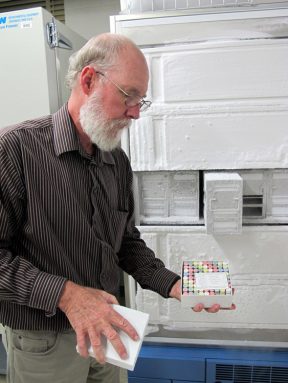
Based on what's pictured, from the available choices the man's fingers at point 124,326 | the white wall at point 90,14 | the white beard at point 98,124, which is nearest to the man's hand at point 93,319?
the man's fingers at point 124,326

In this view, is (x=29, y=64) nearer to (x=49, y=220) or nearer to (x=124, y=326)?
(x=49, y=220)

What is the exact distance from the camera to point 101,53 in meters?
0.86

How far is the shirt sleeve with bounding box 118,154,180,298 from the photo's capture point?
1059 mm

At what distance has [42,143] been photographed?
0.87m

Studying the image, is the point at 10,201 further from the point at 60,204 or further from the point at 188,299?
the point at 188,299

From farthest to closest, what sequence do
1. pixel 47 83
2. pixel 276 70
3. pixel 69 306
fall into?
1. pixel 47 83
2. pixel 276 70
3. pixel 69 306

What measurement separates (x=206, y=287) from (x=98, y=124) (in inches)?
20.7

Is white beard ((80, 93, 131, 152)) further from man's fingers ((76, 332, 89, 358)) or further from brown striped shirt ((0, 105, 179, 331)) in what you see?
man's fingers ((76, 332, 89, 358))

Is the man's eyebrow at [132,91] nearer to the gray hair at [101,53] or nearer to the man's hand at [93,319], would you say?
the gray hair at [101,53]

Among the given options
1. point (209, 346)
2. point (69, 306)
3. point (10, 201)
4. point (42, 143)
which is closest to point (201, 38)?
point (42, 143)

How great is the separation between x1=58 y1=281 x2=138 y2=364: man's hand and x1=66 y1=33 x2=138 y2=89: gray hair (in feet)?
1.79

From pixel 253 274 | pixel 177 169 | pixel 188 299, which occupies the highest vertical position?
pixel 177 169

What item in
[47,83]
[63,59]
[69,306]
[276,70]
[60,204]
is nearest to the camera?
[69,306]

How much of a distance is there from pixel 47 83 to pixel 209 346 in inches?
53.6
